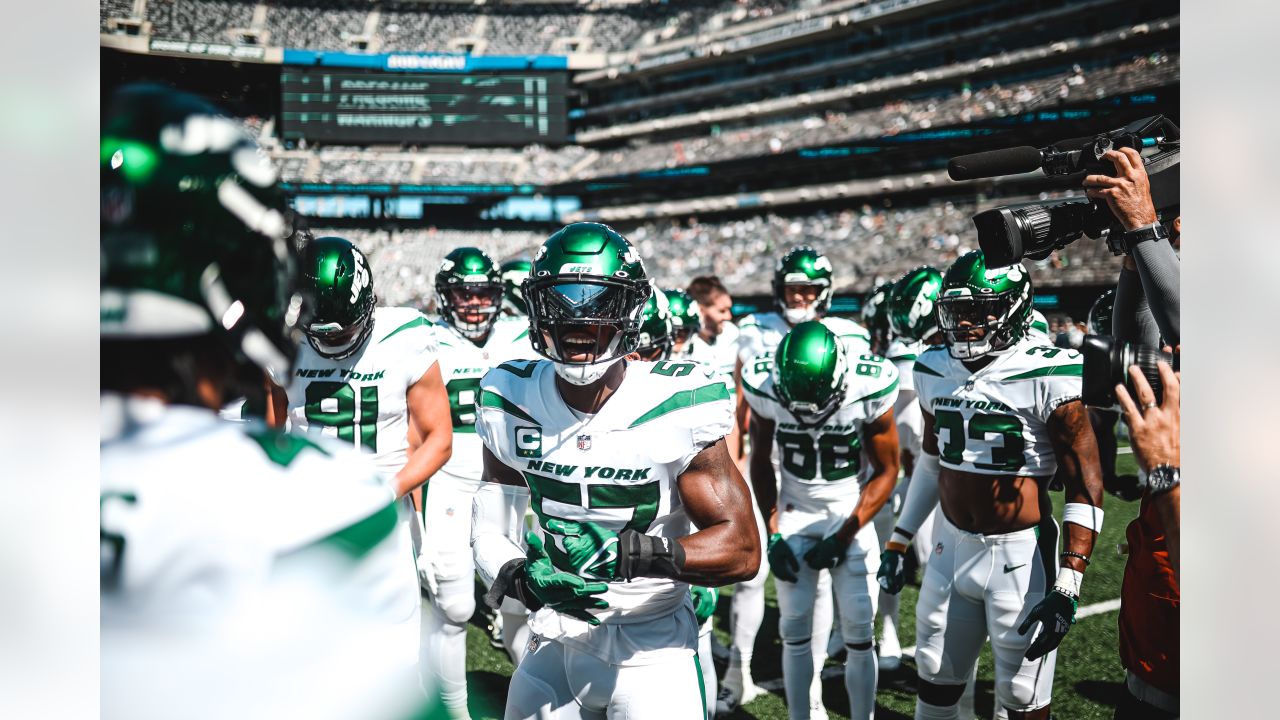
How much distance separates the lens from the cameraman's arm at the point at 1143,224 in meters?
2.12

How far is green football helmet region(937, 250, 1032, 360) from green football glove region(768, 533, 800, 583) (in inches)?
42.1

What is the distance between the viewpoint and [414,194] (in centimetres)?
3228

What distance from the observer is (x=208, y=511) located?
103cm

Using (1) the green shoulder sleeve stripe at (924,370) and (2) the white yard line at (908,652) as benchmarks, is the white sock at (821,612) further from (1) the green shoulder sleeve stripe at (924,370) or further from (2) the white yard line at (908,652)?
(1) the green shoulder sleeve stripe at (924,370)

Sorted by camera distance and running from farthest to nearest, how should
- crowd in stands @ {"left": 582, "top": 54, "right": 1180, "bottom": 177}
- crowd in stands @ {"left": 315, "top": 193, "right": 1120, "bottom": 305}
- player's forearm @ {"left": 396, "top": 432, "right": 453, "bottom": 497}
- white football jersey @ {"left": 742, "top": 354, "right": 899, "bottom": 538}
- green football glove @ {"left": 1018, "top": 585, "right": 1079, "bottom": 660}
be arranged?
crowd in stands @ {"left": 582, "top": 54, "right": 1180, "bottom": 177} → crowd in stands @ {"left": 315, "top": 193, "right": 1120, "bottom": 305} → white football jersey @ {"left": 742, "top": 354, "right": 899, "bottom": 538} → player's forearm @ {"left": 396, "top": 432, "right": 453, "bottom": 497} → green football glove @ {"left": 1018, "top": 585, "right": 1079, "bottom": 660}

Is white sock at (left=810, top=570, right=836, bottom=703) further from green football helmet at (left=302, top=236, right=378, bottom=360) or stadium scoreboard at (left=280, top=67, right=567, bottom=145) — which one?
stadium scoreboard at (left=280, top=67, right=567, bottom=145)

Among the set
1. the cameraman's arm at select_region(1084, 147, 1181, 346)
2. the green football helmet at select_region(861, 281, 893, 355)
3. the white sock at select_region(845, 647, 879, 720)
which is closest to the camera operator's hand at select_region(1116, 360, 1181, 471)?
the cameraman's arm at select_region(1084, 147, 1181, 346)

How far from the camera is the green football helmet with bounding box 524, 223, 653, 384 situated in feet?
7.34

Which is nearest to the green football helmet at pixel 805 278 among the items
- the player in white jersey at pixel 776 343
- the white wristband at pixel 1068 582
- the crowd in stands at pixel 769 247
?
the player in white jersey at pixel 776 343

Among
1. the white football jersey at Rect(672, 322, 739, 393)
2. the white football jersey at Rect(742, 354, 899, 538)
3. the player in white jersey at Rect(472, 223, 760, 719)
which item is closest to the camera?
the player in white jersey at Rect(472, 223, 760, 719)

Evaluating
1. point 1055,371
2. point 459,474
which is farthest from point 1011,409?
point 459,474
